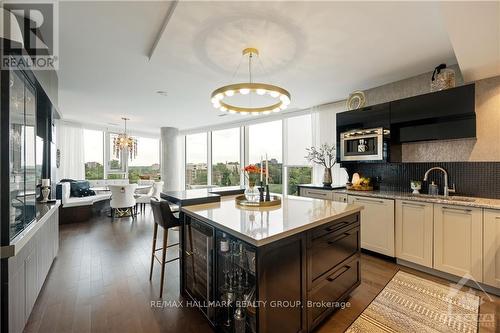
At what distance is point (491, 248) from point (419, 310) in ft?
3.41

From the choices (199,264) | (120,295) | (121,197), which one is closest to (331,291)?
(199,264)

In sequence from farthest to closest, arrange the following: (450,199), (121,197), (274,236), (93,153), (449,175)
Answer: (93,153)
(121,197)
(449,175)
(450,199)
(274,236)

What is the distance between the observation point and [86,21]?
1.96 meters

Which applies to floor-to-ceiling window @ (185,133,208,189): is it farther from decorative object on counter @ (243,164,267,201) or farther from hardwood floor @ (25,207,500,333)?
decorative object on counter @ (243,164,267,201)

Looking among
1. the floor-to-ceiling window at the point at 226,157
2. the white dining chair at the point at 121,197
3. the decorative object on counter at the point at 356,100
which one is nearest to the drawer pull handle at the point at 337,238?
the decorative object on counter at the point at 356,100

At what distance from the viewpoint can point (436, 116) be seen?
271 centimetres

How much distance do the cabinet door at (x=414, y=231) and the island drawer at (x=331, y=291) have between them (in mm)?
1098

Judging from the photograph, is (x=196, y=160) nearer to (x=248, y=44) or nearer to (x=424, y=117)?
(x=248, y=44)

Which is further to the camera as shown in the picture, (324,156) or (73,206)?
(73,206)

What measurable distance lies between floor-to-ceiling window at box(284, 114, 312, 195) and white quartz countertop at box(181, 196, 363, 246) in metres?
2.72

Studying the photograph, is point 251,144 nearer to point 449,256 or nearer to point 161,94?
point 161,94

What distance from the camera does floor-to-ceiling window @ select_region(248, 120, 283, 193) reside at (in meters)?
5.52

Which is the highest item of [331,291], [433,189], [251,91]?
[251,91]

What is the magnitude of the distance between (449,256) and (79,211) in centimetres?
689
